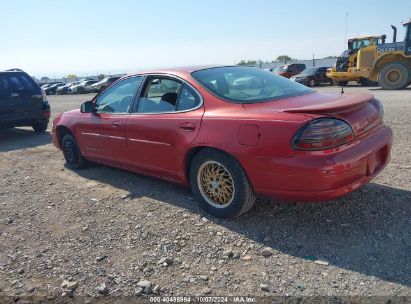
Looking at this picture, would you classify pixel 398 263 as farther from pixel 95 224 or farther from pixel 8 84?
pixel 8 84

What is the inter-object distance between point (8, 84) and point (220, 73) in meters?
6.88

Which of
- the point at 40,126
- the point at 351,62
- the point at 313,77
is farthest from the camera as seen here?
the point at 313,77

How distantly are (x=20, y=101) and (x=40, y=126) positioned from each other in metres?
1.12

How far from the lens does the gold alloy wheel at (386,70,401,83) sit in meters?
16.3

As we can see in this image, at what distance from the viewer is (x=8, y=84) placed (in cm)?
877

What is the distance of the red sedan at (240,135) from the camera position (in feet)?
9.53

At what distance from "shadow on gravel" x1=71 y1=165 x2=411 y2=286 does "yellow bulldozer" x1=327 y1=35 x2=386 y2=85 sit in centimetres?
1757

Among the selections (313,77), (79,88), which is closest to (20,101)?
(313,77)

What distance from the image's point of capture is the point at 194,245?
3.19 metres

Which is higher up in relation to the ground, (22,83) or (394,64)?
(22,83)

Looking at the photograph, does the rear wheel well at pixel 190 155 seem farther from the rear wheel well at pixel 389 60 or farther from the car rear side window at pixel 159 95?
the rear wheel well at pixel 389 60

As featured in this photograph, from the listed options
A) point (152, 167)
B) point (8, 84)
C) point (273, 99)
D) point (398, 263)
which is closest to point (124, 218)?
point (152, 167)

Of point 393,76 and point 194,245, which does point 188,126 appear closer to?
point 194,245

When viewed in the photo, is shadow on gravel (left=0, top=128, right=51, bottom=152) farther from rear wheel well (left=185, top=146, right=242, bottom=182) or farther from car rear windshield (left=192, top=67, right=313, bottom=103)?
car rear windshield (left=192, top=67, right=313, bottom=103)
